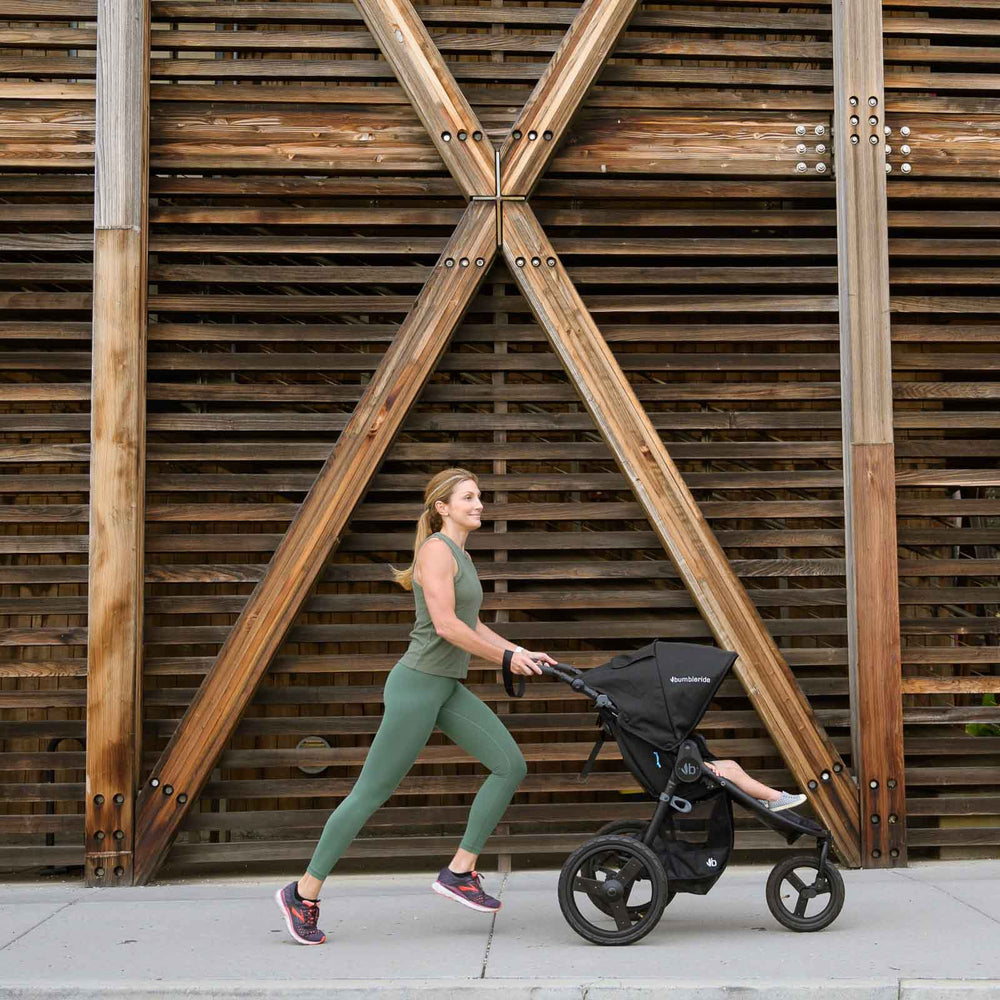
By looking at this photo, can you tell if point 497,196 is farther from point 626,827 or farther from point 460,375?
point 626,827

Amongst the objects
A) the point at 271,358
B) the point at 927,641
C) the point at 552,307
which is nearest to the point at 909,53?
the point at 552,307

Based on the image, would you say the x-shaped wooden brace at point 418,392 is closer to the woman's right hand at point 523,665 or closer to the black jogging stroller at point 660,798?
the black jogging stroller at point 660,798

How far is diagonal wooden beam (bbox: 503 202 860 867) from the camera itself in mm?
5699

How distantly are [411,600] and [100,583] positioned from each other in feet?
4.68

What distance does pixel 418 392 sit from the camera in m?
5.75

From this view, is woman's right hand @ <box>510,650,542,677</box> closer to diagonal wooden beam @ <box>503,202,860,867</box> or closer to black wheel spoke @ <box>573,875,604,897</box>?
black wheel spoke @ <box>573,875,604,897</box>

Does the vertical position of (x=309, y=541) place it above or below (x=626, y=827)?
above

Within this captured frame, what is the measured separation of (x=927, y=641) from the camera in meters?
6.36

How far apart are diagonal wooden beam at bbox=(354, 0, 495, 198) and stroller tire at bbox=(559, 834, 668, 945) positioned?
321cm

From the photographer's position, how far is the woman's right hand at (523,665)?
13.8 feet

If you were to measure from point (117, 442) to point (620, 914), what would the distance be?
309 centimetres

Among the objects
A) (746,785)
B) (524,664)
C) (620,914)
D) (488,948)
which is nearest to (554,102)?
(524,664)

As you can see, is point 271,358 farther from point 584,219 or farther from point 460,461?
point 584,219

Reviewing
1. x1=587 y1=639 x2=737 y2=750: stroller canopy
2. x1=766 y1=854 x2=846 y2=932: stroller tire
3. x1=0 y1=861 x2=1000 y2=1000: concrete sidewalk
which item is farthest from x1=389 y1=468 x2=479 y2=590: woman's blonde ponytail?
x1=766 y1=854 x2=846 y2=932: stroller tire
